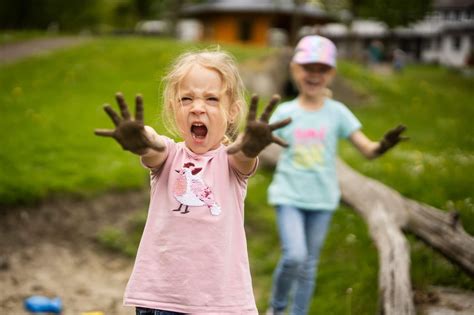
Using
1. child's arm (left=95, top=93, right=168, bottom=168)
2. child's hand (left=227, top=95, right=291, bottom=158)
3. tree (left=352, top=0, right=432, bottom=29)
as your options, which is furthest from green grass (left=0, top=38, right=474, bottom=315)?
tree (left=352, top=0, right=432, bottom=29)

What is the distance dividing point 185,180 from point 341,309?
2522mm

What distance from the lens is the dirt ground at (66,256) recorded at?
495 cm

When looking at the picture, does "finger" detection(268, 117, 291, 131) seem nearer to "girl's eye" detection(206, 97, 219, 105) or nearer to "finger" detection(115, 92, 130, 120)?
"girl's eye" detection(206, 97, 219, 105)

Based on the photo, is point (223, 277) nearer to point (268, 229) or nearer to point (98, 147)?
point (268, 229)

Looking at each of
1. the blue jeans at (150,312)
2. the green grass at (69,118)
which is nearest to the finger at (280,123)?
the green grass at (69,118)

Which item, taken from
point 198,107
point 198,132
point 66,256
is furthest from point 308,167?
point 66,256

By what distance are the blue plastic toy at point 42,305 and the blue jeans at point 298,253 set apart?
1905mm

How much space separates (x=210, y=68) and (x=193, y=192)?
57 cm

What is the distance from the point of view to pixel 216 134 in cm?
242

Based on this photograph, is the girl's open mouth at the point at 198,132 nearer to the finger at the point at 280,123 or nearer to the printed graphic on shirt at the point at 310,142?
the finger at the point at 280,123

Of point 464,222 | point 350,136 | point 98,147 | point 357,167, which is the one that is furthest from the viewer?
point 98,147

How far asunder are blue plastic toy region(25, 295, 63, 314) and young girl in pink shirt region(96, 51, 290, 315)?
2.52m

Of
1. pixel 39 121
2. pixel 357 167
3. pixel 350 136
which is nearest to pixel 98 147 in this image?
pixel 39 121

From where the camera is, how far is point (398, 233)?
4500mm
